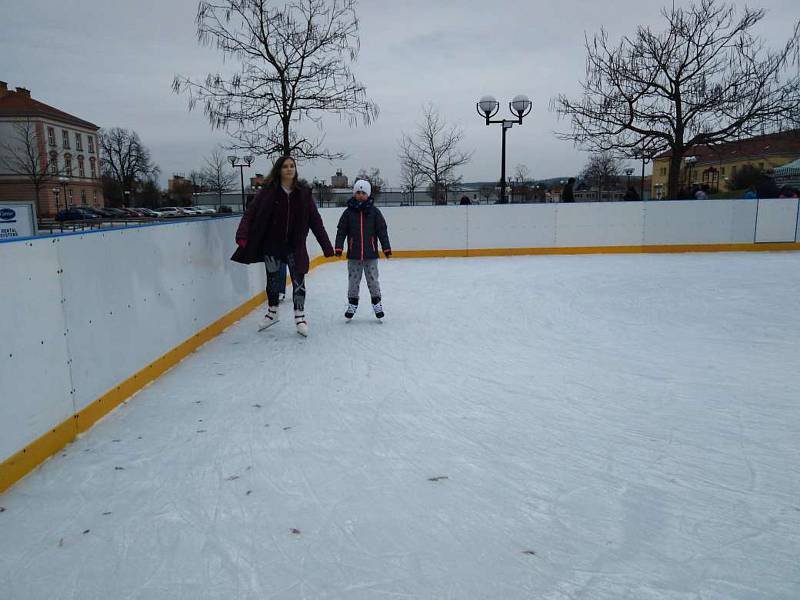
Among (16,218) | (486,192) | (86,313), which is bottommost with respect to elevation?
(86,313)

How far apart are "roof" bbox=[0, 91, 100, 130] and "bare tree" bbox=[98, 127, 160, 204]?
23.7ft

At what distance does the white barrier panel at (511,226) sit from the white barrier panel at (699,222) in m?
2.30

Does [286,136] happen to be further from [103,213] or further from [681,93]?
[103,213]

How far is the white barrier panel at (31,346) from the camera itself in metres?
2.70

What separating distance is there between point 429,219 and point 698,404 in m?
10.2

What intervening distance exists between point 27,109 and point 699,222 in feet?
194

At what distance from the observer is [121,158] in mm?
67250

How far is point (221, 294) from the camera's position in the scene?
607 cm

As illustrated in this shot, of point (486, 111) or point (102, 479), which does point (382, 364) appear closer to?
point (102, 479)

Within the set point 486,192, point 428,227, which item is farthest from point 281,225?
point 486,192

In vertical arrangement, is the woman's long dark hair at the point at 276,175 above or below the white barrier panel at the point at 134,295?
above

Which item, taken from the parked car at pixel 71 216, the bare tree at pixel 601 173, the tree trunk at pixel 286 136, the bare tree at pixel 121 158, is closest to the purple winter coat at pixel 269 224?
the tree trunk at pixel 286 136

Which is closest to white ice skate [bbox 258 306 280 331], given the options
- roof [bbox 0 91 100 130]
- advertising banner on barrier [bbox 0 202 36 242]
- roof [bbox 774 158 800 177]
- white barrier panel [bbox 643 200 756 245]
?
advertising banner on barrier [bbox 0 202 36 242]

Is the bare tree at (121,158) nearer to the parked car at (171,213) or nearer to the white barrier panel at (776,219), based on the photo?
the parked car at (171,213)
